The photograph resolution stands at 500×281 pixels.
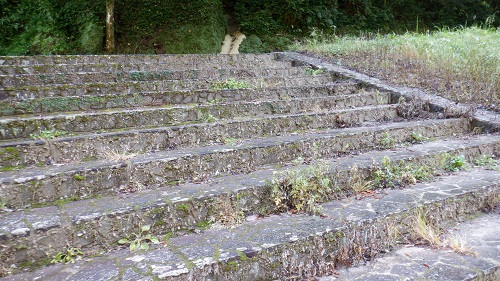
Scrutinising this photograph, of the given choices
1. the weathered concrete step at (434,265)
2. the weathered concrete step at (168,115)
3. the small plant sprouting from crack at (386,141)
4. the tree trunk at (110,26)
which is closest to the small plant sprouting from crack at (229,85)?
the weathered concrete step at (168,115)

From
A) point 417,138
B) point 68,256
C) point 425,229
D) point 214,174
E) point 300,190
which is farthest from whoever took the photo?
point 417,138

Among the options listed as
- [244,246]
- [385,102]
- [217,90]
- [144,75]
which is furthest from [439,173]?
[144,75]

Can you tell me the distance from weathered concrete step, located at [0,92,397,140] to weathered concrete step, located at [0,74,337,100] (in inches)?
24.5

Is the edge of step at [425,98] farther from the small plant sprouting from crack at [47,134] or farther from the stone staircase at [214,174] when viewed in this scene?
the small plant sprouting from crack at [47,134]

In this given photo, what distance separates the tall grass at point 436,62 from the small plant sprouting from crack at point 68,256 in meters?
4.68

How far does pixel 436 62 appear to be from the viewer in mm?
6082

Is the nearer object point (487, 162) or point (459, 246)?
point (459, 246)

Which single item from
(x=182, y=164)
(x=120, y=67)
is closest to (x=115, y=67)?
(x=120, y=67)

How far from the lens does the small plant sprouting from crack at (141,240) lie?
2.08 meters

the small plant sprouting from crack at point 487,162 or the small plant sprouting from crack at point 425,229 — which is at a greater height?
the small plant sprouting from crack at point 487,162

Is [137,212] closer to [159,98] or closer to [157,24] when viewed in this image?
[159,98]

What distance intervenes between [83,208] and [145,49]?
7.72 m

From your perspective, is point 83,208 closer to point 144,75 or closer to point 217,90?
point 217,90

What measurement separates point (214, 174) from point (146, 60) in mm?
2986
